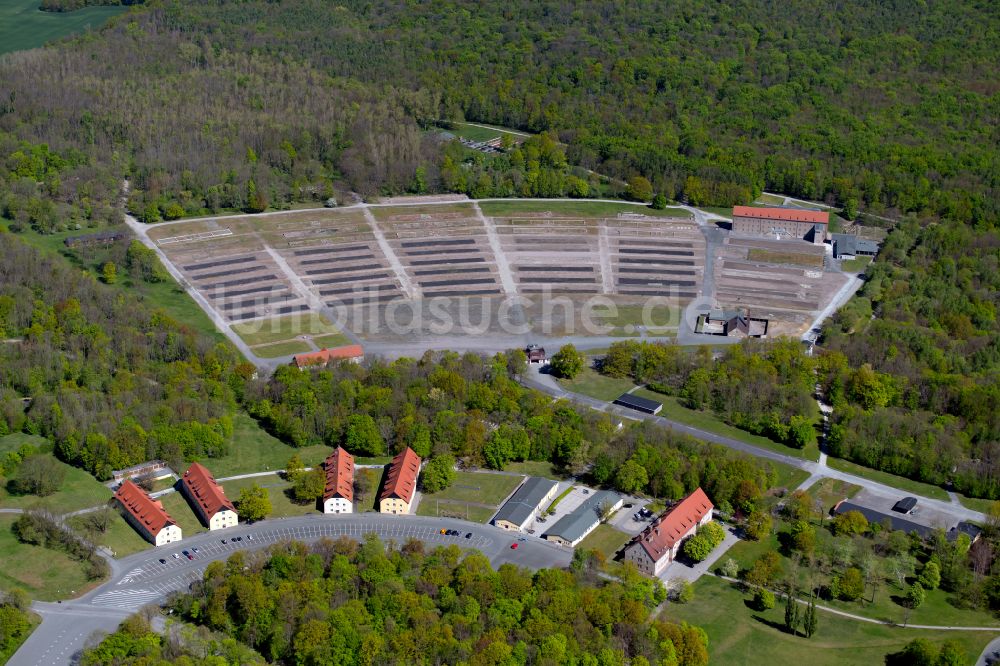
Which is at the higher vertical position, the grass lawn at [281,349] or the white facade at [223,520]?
the white facade at [223,520]

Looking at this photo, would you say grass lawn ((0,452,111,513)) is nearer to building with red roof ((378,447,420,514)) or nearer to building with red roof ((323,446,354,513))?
building with red roof ((323,446,354,513))

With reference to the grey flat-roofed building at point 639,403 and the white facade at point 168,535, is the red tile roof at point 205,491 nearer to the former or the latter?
the white facade at point 168,535

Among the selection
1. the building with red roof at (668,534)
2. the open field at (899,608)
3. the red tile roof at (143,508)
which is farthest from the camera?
the red tile roof at (143,508)

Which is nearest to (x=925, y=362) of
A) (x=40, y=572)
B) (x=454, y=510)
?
(x=454, y=510)

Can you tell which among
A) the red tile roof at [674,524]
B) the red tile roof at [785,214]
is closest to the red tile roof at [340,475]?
the red tile roof at [674,524]

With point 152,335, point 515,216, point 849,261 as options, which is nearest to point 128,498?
point 152,335

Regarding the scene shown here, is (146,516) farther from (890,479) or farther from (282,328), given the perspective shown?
(890,479)
